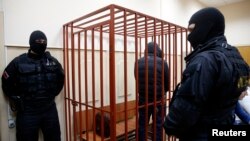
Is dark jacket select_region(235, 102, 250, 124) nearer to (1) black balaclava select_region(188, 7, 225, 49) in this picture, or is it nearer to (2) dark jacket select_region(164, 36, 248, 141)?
(2) dark jacket select_region(164, 36, 248, 141)

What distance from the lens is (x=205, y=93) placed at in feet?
3.52

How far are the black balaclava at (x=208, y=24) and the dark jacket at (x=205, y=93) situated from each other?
0.05 meters

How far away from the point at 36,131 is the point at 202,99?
1.63 m

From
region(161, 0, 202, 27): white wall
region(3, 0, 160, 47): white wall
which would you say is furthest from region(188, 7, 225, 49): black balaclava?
region(161, 0, 202, 27): white wall

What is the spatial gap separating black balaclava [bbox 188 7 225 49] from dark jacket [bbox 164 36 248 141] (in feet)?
0.16

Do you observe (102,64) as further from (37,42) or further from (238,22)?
(238,22)

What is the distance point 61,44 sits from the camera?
2.24 m

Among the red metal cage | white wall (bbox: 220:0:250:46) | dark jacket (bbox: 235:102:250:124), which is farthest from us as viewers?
white wall (bbox: 220:0:250:46)

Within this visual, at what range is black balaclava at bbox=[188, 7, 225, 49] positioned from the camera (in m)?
1.22

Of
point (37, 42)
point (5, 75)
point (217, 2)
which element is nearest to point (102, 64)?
point (37, 42)

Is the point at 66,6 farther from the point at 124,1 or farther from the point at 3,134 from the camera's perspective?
the point at 3,134

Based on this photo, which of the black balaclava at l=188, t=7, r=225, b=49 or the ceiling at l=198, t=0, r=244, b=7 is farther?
the ceiling at l=198, t=0, r=244, b=7

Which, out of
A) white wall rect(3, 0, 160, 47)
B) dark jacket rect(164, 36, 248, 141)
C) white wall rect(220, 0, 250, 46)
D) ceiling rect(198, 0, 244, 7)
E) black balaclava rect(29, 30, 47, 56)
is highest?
ceiling rect(198, 0, 244, 7)
